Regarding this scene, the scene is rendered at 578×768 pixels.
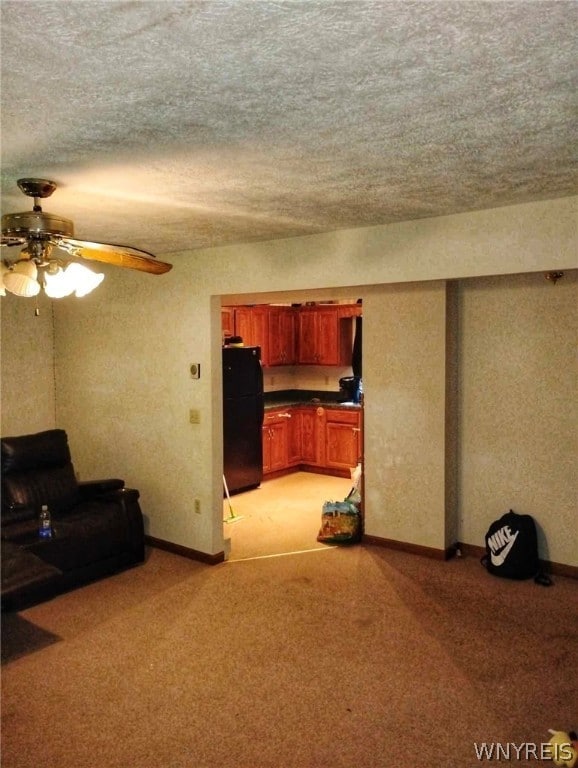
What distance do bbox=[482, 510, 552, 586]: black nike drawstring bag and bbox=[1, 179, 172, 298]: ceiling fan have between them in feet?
10.2

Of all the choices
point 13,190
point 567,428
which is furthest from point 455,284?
point 13,190

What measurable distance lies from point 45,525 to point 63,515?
0.32 metres

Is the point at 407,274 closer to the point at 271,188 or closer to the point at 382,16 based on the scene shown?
the point at 271,188

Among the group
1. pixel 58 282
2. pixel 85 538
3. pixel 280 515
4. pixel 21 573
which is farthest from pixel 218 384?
pixel 58 282

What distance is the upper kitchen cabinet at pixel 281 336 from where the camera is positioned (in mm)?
7559

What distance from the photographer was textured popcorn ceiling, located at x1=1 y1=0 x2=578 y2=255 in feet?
4.06

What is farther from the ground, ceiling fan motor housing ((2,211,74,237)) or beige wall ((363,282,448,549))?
ceiling fan motor housing ((2,211,74,237))

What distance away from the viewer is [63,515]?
4.29 metres

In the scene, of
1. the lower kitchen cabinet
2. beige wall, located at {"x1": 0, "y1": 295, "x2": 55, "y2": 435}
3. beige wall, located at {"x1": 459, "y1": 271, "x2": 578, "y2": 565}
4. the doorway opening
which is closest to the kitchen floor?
the doorway opening

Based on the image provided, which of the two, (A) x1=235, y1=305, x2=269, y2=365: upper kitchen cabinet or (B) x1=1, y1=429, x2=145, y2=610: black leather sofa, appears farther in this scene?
(A) x1=235, y1=305, x2=269, y2=365: upper kitchen cabinet

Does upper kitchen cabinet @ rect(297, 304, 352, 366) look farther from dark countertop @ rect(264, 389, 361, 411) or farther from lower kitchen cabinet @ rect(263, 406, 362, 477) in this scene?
lower kitchen cabinet @ rect(263, 406, 362, 477)

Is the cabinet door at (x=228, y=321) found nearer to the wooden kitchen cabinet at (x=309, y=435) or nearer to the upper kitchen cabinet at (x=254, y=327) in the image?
the upper kitchen cabinet at (x=254, y=327)

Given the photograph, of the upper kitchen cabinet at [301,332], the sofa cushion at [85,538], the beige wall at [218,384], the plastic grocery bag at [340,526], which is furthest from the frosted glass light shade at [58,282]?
the upper kitchen cabinet at [301,332]

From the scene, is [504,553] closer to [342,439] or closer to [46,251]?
[342,439]
